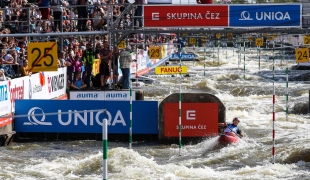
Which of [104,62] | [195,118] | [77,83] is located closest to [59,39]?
[77,83]

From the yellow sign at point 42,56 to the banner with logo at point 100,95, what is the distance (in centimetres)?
372

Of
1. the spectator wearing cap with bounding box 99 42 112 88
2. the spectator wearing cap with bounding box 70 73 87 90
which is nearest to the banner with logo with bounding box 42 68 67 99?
the spectator wearing cap with bounding box 70 73 87 90

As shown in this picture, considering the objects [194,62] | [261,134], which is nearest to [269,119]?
[261,134]

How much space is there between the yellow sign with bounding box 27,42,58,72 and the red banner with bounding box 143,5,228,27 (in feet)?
21.6

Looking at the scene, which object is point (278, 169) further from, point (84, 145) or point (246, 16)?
point (246, 16)

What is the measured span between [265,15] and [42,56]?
28.4 ft

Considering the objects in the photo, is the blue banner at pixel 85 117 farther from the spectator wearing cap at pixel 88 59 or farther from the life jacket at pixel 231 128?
the spectator wearing cap at pixel 88 59

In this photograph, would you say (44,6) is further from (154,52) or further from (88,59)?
(154,52)

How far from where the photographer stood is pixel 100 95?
22312 millimetres

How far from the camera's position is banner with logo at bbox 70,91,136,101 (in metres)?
22.2

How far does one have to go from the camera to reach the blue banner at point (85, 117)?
69.2 feet

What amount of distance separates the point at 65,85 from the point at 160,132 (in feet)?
26.0

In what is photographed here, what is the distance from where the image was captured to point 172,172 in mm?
16656

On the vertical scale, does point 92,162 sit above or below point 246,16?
below
